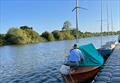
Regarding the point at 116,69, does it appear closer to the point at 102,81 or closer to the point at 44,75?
the point at 102,81

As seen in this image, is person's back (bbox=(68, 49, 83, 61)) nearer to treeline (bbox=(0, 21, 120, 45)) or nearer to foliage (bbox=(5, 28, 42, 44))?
treeline (bbox=(0, 21, 120, 45))

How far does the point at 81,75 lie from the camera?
17.5 meters

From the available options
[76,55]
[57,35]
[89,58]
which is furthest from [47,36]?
[76,55]

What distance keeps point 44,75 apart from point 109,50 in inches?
530

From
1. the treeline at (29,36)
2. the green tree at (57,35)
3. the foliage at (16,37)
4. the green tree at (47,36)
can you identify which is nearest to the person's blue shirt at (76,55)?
the treeline at (29,36)

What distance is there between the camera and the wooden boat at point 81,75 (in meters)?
17.1

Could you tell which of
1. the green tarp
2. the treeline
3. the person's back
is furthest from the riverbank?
the person's back

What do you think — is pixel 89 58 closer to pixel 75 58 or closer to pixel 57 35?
pixel 75 58

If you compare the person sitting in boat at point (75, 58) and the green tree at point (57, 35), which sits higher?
the green tree at point (57, 35)

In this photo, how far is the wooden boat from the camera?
56.0ft

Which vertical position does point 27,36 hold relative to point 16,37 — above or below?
above

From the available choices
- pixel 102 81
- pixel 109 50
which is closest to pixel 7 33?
pixel 109 50

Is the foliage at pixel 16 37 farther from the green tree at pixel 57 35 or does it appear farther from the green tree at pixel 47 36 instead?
the green tree at pixel 57 35

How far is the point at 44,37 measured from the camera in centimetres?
13725
